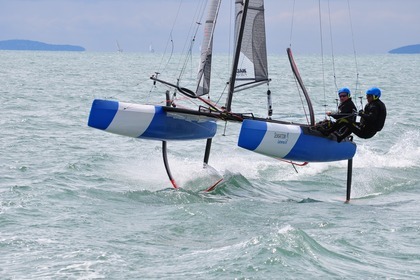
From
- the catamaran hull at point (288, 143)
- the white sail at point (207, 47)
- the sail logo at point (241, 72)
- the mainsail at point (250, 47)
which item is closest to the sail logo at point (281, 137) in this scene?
the catamaran hull at point (288, 143)

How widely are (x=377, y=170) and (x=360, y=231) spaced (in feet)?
15.4

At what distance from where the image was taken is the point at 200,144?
13.9 meters

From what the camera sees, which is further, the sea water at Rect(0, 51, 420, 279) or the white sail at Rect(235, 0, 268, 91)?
the white sail at Rect(235, 0, 268, 91)

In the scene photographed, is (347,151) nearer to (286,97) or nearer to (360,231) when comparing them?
(360,231)

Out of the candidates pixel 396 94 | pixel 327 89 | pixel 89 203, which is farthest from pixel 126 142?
pixel 327 89

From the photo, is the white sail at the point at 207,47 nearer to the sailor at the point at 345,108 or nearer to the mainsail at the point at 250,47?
the mainsail at the point at 250,47

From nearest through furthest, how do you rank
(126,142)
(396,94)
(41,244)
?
1. (41,244)
2. (126,142)
3. (396,94)

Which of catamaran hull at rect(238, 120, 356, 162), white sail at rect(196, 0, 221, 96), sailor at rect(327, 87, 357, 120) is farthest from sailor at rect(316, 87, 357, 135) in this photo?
white sail at rect(196, 0, 221, 96)

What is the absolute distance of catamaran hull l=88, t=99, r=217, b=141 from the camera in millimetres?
8984

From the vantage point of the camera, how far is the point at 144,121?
30.6 feet

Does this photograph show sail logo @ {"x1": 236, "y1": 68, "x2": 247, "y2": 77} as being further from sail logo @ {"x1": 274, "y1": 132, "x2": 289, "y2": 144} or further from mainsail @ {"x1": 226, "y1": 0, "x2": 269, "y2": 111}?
sail logo @ {"x1": 274, "y1": 132, "x2": 289, "y2": 144}

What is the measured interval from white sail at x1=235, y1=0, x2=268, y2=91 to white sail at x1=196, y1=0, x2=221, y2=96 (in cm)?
33

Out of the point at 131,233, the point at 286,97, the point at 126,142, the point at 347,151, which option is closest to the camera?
the point at 131,233

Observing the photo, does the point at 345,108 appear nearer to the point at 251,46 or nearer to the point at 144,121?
the point at 251,46
